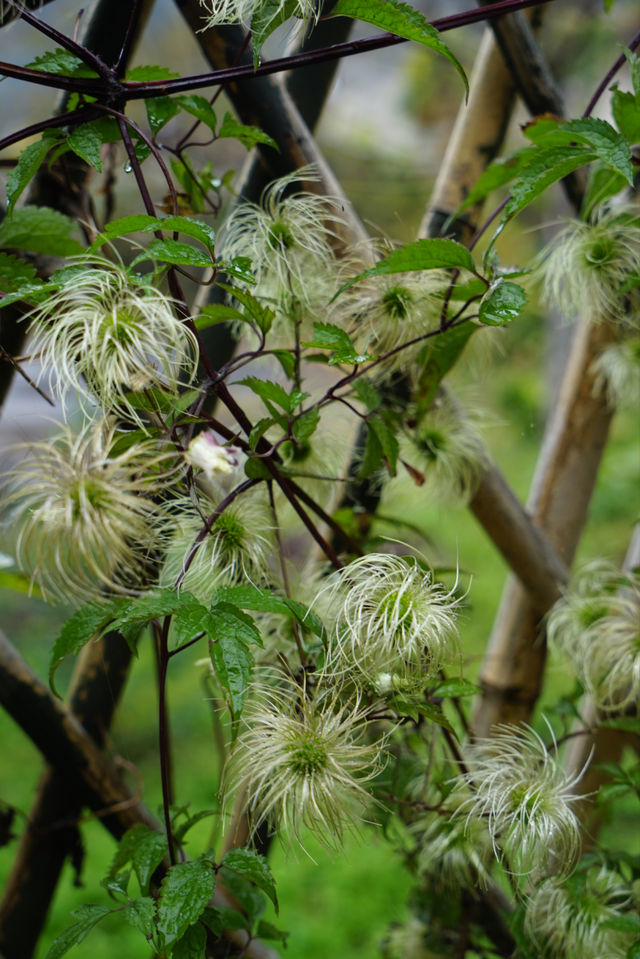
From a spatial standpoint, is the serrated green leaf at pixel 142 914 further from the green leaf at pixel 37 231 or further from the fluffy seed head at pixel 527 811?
the green leaf at pixel 37 231

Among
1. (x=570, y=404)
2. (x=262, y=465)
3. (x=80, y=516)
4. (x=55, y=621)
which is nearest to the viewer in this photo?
(x=80, y=516)

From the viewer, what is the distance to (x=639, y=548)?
0.76 m

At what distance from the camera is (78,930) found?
384mm

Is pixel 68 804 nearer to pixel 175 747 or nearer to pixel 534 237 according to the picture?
pixel 175 747

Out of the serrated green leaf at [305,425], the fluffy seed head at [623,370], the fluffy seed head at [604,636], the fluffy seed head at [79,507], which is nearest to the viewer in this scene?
the fluffy seed head at [79,507]

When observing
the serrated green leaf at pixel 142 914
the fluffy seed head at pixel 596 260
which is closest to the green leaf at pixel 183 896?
the serrated green leaf at pixel 142 914

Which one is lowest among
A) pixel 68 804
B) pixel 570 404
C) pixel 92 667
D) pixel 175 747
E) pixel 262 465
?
pixel 175 747

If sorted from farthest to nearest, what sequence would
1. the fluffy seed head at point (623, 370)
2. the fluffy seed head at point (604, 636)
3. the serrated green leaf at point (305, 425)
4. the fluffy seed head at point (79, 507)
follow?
the fluffy seed head at point (623, 370), the fluffy seed head at point (604, 636), the serrated green leaf at point (305, 425), the fluffy seed head at point (79, 507)

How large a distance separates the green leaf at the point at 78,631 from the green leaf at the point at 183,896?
11cm

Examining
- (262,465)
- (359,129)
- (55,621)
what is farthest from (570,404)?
(359,129)

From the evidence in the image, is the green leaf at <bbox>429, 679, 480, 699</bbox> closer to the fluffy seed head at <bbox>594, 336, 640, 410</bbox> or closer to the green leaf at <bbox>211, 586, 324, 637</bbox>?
the green leaf at <bbox>211, 586, 324, 637</bbox>

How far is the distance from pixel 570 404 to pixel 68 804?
1.83 feet

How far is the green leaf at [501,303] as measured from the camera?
0.39 meters

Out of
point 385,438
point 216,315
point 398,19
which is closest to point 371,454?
point 385,438
